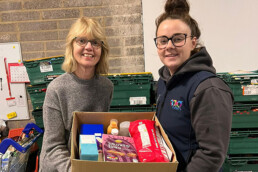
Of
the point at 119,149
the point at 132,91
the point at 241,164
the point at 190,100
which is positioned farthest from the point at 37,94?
the point at 241,164

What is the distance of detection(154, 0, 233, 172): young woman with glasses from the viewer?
0.74m

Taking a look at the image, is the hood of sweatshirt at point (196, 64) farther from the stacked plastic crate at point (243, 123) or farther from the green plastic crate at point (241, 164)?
the green plastic crate at point (241, 164)

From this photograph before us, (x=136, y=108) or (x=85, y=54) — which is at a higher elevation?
(x=85, y=54)

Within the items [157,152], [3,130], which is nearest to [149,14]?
[157,152]

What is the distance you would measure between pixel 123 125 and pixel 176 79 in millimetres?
352

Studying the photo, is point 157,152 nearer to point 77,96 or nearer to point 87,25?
point 77,96

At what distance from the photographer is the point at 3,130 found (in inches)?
93.0

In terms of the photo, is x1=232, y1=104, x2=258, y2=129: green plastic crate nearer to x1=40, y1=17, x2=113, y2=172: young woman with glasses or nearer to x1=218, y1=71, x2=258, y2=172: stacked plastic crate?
x1=218, y1=71, x2=258, y2=172: stacked plastic crate

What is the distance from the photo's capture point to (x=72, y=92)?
1119mm

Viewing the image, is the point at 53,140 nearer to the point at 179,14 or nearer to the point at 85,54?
the point at 85,54

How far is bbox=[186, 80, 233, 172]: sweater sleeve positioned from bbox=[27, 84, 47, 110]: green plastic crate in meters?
1.73

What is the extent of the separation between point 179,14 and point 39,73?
5.36 feet

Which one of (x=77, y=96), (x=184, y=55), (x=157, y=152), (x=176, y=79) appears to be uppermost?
(x=184, y=55)

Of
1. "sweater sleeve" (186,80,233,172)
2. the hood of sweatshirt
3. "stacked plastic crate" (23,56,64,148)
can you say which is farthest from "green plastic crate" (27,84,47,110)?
"sweater sleeve" (186,80,233,172)
